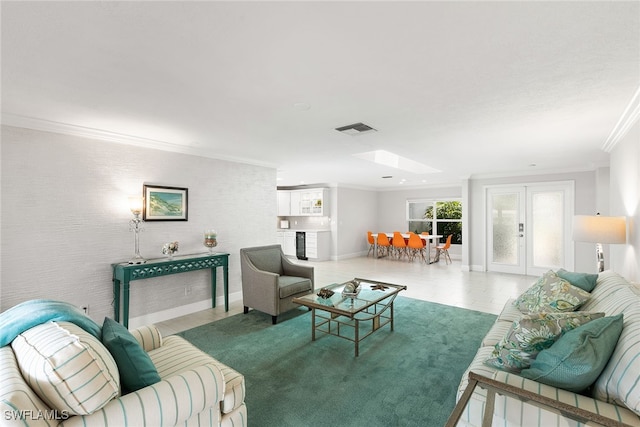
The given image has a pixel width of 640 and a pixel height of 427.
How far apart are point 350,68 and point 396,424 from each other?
90.9 inches

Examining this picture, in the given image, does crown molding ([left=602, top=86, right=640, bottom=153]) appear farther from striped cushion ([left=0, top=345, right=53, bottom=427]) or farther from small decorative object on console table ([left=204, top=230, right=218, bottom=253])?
small decorative object on console table ([left=204, top=230, right=218, bottom=253])

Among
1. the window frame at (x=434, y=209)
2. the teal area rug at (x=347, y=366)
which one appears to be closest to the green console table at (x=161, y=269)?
the teal area rug at (x=347, y=366)

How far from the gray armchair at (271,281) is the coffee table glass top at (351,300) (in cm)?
45

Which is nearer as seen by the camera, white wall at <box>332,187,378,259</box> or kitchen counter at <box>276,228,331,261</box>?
kitchen counter at <box>276,228,331,261</box>

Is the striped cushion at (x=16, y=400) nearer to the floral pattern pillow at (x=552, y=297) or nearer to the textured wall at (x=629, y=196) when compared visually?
the floral pattern pillow at (x=552, y=297)

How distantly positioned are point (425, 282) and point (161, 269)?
4673 millimetres

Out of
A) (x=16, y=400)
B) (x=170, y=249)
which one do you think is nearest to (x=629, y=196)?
(x=16, y=400)

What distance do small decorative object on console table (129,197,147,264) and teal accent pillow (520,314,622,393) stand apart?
3820 mm

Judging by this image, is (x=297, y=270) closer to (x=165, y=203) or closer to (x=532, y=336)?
(x=165, y=203)

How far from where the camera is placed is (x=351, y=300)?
321cm

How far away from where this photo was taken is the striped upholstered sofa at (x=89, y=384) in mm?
1061

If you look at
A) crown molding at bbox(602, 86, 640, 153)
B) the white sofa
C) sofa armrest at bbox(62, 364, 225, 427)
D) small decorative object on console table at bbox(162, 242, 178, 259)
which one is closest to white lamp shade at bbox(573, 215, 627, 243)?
crown molding at bbox(602, 86, 640, 153)

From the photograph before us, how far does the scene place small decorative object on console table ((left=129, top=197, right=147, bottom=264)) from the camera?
3.50 meters

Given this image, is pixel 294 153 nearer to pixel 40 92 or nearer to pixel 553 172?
pixel 40 92
